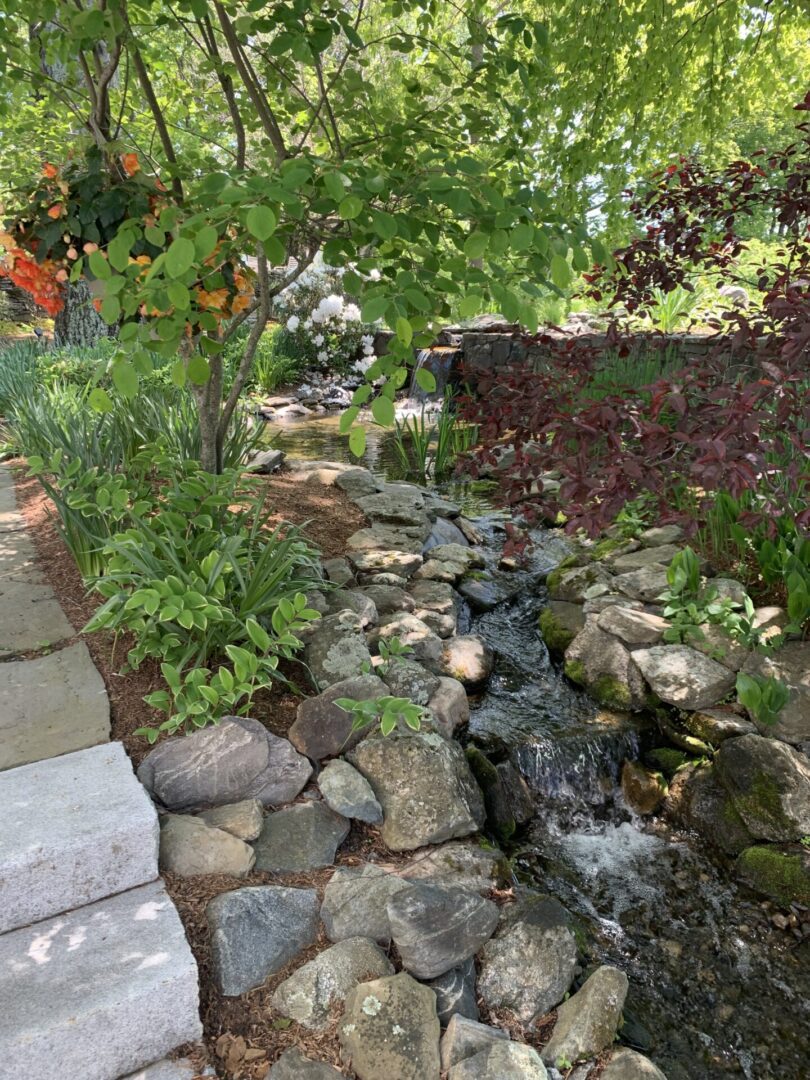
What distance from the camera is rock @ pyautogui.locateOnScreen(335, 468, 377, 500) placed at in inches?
190

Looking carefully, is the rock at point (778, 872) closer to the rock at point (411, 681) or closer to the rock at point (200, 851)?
the rock at point (411, 681)

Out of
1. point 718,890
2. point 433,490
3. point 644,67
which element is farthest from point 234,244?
point 433,490

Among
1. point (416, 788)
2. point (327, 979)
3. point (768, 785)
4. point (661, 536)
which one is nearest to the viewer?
point (327, 979)

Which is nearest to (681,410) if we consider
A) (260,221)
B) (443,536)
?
(260,221)

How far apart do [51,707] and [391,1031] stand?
1.40 m

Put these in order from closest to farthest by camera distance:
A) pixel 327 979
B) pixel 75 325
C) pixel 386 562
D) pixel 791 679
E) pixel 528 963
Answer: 1. pixel 327 979
2. pixel 528 963
3. pixel 791 679
4. pixel 386 562
5. pixel 75 325

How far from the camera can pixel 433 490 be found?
→ 237 inches

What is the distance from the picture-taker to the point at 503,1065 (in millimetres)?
1545

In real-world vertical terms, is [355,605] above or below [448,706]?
above

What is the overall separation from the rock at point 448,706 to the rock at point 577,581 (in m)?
1.27

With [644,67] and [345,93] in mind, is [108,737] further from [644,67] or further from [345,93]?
[644,67]

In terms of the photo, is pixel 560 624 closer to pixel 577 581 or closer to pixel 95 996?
pixel 577 581

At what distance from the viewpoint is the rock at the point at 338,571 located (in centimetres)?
342

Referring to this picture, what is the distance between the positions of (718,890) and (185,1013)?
1693 millimetres
